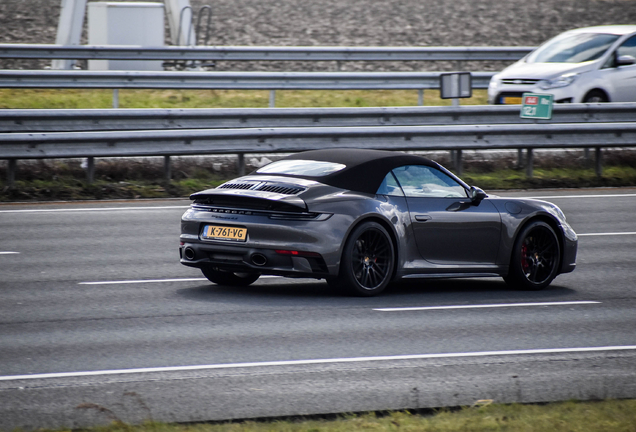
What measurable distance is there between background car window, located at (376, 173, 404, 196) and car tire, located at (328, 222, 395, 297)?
1.27ft

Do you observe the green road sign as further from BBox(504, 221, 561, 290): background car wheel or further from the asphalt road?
BBox(504, 221, 561, 290): background car wheel

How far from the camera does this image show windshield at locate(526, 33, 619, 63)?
780 inches

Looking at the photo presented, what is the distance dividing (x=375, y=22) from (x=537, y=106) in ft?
43.9

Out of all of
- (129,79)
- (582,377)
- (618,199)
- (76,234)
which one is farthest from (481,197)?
(129,79)

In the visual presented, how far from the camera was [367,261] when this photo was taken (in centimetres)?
879

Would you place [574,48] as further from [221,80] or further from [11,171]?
[11,171]

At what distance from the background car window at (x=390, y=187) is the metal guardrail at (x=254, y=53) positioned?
42.6 ft

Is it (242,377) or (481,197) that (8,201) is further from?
(242,377)

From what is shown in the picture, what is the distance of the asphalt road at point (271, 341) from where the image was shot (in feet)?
18.9

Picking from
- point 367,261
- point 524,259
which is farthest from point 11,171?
point 524,259

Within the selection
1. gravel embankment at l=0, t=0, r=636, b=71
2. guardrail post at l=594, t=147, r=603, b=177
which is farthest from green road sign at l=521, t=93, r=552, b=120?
gravel embankment at l=0, t=0, r=636, b=71

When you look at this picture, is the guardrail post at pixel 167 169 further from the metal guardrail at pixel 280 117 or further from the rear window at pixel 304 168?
the rear window at pixel 304 168

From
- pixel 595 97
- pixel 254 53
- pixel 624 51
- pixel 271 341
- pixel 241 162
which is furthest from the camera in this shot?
pixel 254 53

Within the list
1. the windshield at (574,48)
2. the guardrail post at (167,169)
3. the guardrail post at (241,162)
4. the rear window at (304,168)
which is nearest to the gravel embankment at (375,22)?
the windshield at (574,48)
